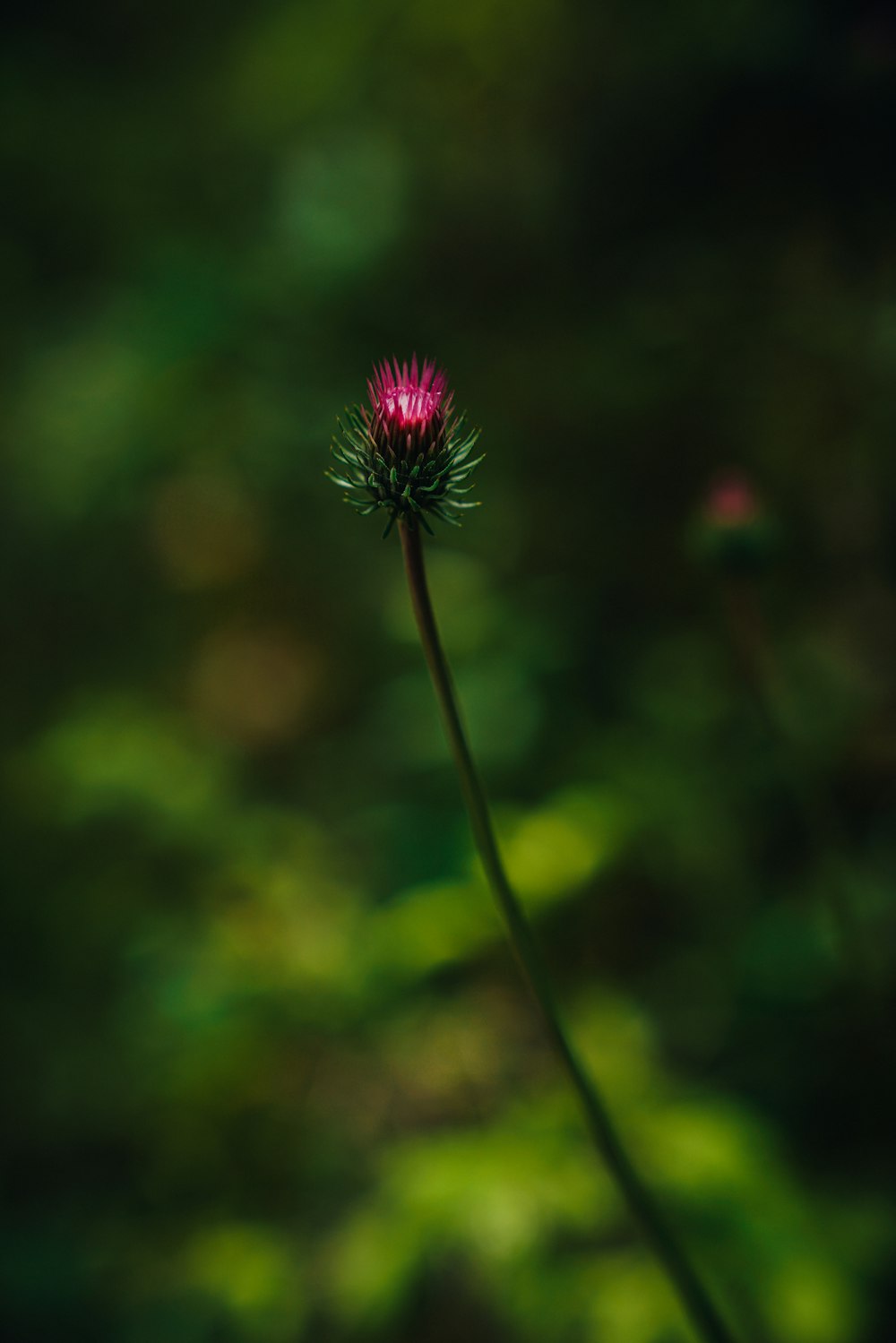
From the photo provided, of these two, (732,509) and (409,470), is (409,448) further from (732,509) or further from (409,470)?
(732,509)

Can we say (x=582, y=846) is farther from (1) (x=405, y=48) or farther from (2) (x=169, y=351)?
(1) (x=405, y=48)

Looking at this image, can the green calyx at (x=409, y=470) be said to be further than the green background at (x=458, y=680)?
No

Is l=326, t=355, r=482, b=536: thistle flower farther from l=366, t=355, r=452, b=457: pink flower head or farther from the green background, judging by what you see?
the green background

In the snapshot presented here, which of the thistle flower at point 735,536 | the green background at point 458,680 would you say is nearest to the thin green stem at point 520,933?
the green background at point 458,680

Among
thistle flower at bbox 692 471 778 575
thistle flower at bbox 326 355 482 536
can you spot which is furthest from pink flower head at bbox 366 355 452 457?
thistle flower at bbox 692 471 778 575

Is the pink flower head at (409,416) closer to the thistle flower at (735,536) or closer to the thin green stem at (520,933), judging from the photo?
the thin green stem at (520,933)

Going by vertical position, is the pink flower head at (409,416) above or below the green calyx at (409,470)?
above

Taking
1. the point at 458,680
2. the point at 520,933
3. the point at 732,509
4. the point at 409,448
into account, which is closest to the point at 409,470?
the point at 409,448

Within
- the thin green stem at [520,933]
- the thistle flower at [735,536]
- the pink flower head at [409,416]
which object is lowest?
the thin green stem at [520,933]
